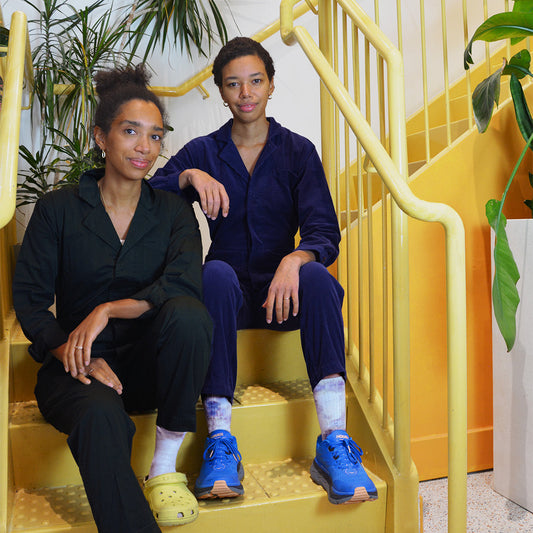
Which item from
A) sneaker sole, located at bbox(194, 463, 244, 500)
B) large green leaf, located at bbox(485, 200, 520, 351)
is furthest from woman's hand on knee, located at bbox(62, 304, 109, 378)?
large green leaf, located at bbox(485, 200, 520, 351)

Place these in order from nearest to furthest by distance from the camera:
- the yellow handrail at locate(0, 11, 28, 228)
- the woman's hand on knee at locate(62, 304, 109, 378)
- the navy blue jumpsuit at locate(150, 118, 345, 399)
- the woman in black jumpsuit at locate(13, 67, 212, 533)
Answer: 1. the yellow handrail at locate(0, 11, 28, 228)
2. the woman in black jumpsuit at locate(13, 67, 212, 533)
3. the woman's hand on knee at locate(62, 304, 109, 378)
4. the navy blue jumpsuit at locate(150, 118, 345, 399)

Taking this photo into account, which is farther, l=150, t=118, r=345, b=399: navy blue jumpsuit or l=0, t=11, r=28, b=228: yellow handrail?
l=150, t=118, r=345, b=399: navy blue jumpsuit

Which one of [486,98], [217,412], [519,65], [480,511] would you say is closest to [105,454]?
[217,412]

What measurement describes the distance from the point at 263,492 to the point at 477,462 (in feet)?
3.40

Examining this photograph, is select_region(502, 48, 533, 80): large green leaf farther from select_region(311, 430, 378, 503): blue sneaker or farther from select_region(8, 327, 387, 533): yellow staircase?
select_region(311, 430, 378, 503): blue sneaker

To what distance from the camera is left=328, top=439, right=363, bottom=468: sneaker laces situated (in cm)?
136

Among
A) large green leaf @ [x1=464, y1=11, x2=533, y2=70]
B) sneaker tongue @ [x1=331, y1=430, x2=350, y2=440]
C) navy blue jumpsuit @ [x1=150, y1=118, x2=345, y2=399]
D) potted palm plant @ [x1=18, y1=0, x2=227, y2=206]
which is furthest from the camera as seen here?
potted palm plant @ [x1=18, y1=0, x2=227, y2=206]

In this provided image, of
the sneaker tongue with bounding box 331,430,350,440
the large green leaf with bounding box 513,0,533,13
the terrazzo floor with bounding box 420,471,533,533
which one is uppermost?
the large green leaf with bounding box 513,0,533,13

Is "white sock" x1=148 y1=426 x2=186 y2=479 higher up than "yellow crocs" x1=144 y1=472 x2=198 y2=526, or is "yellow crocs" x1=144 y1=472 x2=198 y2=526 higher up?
"white sock" x1=148 y1=426 x2=186 y2=479

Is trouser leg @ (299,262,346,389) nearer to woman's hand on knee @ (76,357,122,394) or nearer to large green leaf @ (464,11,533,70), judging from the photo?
woman's hand on knee @ (76,357,122,394)

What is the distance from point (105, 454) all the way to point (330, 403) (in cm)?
53

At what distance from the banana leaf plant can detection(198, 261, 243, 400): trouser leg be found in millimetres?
626

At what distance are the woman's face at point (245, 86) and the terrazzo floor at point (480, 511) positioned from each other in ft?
4.09

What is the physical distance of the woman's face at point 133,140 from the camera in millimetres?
1484
